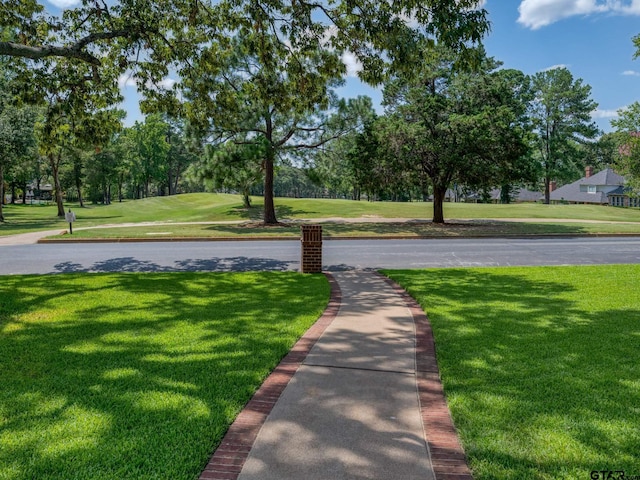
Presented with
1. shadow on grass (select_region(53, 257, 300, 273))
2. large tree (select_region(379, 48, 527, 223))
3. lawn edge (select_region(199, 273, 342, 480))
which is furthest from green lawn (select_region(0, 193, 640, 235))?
lawn edge (select_region(199, 273, 342, 480))

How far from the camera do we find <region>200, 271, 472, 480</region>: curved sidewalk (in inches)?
114

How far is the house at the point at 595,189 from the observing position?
6259 cm

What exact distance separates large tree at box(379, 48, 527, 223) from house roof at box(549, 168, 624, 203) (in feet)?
157

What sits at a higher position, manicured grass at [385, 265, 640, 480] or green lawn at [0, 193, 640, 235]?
green lawn at [0, 193, 640, 235]

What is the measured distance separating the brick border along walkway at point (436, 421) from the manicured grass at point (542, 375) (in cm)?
8

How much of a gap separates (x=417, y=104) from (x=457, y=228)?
24.0ft

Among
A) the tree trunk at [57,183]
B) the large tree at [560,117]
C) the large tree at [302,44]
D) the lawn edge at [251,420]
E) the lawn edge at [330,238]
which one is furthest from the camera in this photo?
the large tree at [560,117]

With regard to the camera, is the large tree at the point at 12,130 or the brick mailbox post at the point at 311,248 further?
the large tree at the point at 12,130

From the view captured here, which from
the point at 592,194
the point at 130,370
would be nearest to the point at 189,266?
the point at 130,370

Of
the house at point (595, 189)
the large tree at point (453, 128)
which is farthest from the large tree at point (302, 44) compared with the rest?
the house at point (595, 189)

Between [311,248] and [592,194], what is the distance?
225 ft

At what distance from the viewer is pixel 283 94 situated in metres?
14.1

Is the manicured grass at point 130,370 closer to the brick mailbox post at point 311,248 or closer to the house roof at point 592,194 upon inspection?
the brick mailbox post at point 311,248

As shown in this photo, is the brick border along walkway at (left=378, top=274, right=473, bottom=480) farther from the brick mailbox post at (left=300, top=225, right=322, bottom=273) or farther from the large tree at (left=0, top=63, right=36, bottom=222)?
the large tree at (left=0, top=63, right=36, bottom=222)
